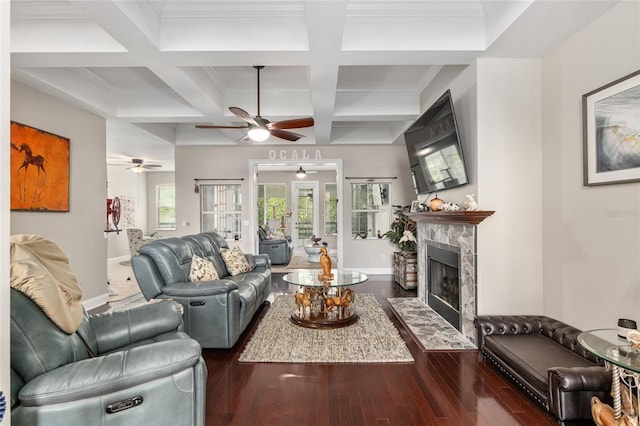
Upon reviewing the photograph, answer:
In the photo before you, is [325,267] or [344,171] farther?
[344,171]

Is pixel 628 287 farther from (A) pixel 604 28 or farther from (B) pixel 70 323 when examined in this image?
(B) pixel 70 323

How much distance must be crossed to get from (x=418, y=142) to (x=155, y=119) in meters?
4.00

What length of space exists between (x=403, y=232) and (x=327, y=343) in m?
3.31

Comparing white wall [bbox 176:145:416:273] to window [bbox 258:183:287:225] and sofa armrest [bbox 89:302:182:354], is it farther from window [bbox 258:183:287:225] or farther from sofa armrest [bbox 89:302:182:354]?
sofa armrest [bbox 89:302:182:354]

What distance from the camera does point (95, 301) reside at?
4.82 meters

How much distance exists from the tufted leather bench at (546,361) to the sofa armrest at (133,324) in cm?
248

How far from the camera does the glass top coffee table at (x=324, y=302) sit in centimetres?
370

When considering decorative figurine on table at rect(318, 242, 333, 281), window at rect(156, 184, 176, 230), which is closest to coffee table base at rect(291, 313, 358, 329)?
decorative figurine on table at rect(318, 242, 333, 281)

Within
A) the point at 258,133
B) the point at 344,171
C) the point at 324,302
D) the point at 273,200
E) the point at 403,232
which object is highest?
the point at 258,133

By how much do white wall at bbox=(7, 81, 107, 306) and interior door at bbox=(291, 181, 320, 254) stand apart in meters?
6.48

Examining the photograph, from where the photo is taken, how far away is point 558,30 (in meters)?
2.70

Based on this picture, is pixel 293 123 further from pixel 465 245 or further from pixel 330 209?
pixel 330 209

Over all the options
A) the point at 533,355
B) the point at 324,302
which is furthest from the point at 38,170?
the point at 533,355

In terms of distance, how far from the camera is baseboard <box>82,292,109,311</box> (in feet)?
15.2
